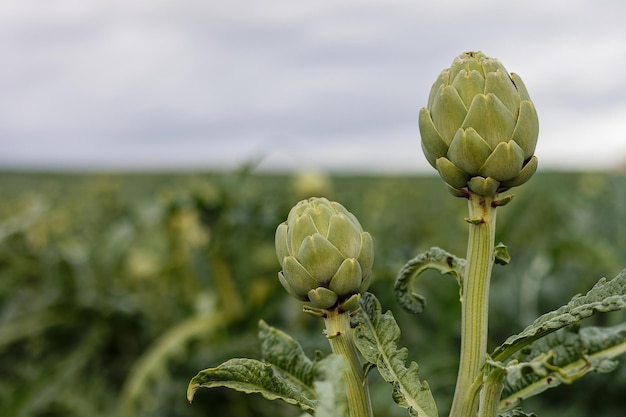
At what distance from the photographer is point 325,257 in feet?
1.95

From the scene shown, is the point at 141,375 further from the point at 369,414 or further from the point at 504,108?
the point at 504,108

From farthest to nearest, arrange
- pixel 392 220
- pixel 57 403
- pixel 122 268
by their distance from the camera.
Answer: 1. pixel 392 220
2. pixel 122 268
3. pixel 57 403

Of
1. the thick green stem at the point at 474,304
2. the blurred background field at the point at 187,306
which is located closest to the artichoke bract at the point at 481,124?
the thick green stem at the point at 474,304

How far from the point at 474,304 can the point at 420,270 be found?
10 cm

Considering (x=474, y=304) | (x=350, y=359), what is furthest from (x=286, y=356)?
(x=474, y=304)

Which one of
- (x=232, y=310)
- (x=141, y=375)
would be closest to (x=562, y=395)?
(x=232, y=310)

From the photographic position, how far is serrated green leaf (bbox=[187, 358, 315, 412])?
56 cm

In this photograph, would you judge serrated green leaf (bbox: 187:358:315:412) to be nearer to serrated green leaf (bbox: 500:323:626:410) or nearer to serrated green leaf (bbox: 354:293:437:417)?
serrated green leaf (bbox: 354:293:437:417)

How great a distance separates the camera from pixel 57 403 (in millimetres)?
1885

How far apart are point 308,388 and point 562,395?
1.61 meters

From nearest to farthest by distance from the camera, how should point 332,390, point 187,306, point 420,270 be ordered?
1. point 332,390
2. point 420,270
3. point 187,306

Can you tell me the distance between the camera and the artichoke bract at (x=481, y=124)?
567 millimetres

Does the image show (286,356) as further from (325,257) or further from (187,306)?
(187,306)

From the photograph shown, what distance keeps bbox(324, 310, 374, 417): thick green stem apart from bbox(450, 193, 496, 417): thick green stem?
71 mm
